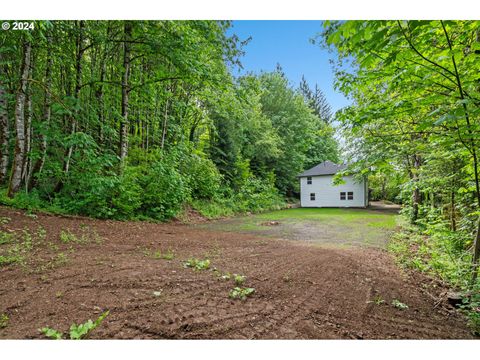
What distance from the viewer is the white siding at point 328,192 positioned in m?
16.2

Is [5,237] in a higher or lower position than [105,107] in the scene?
lower

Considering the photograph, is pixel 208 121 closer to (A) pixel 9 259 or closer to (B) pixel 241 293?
(A) pixel 9 259

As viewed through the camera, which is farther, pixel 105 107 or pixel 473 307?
pixel 105 107

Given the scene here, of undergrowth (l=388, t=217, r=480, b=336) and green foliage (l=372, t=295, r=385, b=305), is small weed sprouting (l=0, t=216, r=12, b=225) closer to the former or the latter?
green foliage (l=372, t=295, r=385, b=305)

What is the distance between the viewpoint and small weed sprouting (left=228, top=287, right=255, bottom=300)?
6.10ft

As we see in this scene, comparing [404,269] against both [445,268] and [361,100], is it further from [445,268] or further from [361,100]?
[361,100]

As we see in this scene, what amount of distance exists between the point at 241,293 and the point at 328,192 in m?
16.5

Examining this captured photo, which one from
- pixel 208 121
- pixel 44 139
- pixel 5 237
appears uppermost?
pixel 208 121

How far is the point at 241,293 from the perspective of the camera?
192 centimetres

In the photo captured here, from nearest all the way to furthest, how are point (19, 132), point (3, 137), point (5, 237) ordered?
point (5, 237) → point (19, 132) → point (3, 137)

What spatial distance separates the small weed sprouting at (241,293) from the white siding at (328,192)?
1548 cm

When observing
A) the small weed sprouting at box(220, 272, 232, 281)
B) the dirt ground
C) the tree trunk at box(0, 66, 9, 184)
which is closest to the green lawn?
Answer: the dirt ground

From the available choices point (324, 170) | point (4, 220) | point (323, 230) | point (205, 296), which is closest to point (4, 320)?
point (205, 296)

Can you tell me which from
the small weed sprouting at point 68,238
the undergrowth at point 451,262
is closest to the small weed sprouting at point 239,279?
the undergrowth at point 451,262
